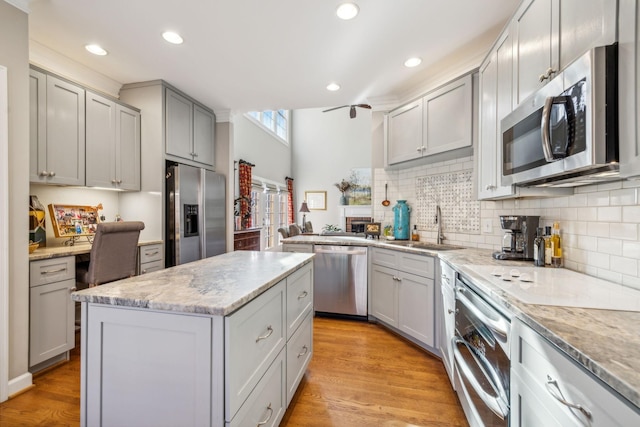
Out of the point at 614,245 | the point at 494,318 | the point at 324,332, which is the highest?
the point at 614,245

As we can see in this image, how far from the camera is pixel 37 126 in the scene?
7.27 feet

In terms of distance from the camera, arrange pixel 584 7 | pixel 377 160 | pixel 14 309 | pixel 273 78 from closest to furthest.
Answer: pixel 584 7 < pixel 14 309 < pixel 273 78 < pixel 377 160

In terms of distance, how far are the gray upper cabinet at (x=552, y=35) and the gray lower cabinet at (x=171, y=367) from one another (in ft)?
5.13

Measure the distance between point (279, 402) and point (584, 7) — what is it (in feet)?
6.91

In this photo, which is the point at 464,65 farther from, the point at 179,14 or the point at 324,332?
the point at 324,332

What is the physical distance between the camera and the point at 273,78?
Answer: 3.03 metres

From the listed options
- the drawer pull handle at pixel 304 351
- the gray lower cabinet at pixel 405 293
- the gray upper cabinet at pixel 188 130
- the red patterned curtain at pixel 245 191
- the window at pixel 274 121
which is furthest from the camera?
the window at pixel 274 121

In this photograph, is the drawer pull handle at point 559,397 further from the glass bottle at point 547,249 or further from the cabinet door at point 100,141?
the cabinet door at point 100,141

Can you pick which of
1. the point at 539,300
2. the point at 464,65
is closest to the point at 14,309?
the point at 539,300

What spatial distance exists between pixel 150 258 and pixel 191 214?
643mm

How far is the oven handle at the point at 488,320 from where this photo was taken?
104cm

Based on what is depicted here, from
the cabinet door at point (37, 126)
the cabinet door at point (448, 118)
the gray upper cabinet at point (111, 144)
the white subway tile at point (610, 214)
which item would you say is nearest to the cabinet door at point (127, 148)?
the gray upper cabinet at point (111, 144)

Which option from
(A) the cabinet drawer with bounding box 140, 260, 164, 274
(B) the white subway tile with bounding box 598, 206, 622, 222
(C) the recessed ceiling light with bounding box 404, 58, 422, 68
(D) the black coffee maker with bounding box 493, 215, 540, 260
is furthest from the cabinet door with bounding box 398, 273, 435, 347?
(A) the cabinet drawer with bounding box 140, 260, 164, 274

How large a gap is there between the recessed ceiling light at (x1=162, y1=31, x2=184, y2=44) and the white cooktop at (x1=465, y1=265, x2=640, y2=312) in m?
2.75
